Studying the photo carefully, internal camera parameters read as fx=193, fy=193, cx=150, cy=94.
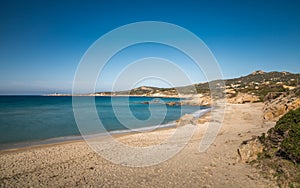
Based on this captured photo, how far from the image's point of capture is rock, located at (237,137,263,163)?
21.7 feet

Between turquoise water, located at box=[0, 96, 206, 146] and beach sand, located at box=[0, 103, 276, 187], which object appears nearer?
beach sand, located at box=[0, 103, 276, 187]

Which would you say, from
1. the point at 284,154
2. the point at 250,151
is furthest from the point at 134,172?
the point at 284,154

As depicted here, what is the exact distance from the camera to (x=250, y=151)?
673cm

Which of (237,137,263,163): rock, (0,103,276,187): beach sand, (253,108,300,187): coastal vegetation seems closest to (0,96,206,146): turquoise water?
(0,103,276,187): beach sand

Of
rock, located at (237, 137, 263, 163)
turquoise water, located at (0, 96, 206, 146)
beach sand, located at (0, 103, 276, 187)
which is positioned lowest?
turquoise water, located at (0, 96, 206, 146)

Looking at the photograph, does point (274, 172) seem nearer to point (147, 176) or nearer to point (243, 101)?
point (147, 176)

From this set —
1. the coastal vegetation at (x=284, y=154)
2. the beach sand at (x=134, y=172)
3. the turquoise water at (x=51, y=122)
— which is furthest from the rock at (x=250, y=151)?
the turquoise water at (x=51, y=122)

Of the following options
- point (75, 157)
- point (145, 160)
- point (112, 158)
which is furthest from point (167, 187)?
point (75, 157)

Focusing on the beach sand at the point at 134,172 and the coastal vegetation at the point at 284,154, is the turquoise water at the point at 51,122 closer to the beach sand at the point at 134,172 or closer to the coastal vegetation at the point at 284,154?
the beach sand at the point at 134,172

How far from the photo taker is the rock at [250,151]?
6.60 meters

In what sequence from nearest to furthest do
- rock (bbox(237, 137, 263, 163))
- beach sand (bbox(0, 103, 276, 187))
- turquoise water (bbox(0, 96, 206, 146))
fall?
beach sand (bbox(0, 103, 276, 187)), rock (bbox(237, 137, 263, 163)), turquoise water (bbox(0, 96, 206, 146))

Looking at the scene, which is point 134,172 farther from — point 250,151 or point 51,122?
point 51,122

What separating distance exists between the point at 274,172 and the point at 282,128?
163cm

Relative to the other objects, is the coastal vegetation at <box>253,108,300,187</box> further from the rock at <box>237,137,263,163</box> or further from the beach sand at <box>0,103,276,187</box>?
the beach sand at <box>0,103,276,187</box>
